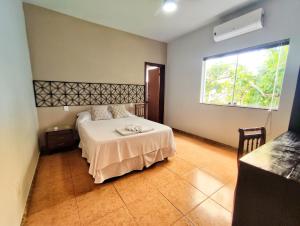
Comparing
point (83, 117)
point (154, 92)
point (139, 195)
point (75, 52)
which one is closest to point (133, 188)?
point (139, 195)

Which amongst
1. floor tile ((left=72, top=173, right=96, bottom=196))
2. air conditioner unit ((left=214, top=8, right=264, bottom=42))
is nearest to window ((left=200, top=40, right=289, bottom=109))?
air conditioner unit ((left=214, top=8, right=264, bottom=42))

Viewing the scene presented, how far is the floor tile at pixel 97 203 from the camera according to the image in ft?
4.70

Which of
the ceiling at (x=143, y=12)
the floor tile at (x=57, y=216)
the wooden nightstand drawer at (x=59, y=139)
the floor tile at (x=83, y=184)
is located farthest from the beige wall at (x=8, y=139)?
the ceiling at (x=143, y=12)

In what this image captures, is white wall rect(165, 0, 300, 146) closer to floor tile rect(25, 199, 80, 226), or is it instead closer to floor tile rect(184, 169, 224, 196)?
floor tile rect(184, 169, 224, 196)

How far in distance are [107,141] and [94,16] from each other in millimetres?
2689

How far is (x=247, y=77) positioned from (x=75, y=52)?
12.0ft

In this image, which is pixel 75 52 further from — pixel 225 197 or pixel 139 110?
pixel 225 197

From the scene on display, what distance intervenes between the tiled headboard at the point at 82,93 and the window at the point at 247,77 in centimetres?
195

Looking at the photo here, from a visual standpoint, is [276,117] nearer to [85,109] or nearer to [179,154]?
[179,154]

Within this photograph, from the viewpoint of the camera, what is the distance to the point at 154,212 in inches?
58.3

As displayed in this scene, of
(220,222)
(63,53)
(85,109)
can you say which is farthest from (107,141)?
(63,53)

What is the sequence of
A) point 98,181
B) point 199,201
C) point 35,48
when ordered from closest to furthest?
point 199,201, point 98,181, point 35,48

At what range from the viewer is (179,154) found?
2818mm

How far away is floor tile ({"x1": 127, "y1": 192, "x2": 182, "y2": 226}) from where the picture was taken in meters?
1.38
